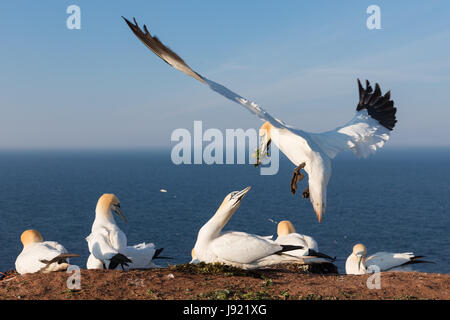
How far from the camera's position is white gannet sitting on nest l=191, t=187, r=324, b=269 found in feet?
28.8

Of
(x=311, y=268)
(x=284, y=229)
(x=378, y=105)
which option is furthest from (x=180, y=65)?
(x=284, y=229)

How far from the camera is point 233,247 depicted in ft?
28.9

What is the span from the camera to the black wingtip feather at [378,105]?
12.6 metres

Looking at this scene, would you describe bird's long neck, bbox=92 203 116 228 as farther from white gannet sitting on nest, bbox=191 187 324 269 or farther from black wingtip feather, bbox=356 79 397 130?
black wingtip feather, bbox=356 79 397 130

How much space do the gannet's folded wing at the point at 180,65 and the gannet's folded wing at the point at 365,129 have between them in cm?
297

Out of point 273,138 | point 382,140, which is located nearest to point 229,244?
point 273,138

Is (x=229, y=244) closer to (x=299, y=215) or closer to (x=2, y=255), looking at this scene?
(x=2, y=255)

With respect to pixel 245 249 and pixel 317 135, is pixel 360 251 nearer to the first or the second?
pixel 317 135

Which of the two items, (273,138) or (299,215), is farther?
(299,215)

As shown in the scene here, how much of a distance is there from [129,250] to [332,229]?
190ft

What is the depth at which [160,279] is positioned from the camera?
8344mm

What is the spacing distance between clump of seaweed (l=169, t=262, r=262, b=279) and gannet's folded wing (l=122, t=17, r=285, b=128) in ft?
10.0

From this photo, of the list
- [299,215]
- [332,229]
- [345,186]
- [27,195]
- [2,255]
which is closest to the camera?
[2,255]

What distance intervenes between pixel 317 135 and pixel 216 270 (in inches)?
147
